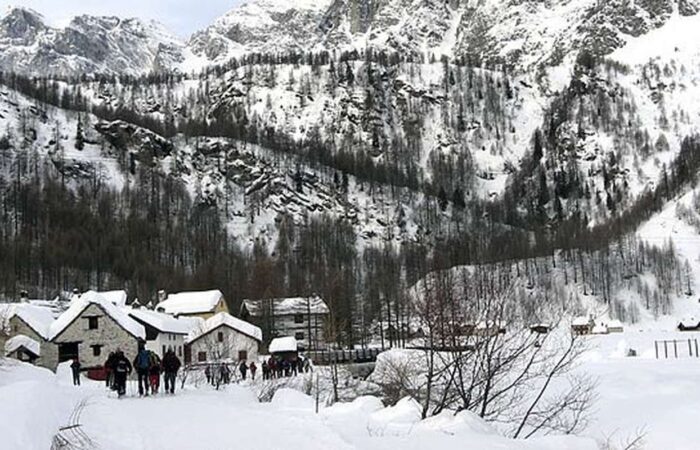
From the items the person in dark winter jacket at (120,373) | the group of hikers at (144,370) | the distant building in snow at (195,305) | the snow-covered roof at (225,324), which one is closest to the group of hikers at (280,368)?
the snow-covered roof at (225,324)

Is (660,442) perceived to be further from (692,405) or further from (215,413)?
(215,413)

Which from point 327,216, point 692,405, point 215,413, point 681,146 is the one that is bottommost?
point 692,405

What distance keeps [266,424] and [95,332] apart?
40.7 metres

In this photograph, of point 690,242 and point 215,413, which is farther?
point 690,242

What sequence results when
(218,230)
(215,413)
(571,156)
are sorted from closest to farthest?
(215,413)
(218,230)
(571,156)

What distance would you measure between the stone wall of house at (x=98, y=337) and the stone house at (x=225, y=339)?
12.0 m

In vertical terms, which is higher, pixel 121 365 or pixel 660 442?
pixel 121 365

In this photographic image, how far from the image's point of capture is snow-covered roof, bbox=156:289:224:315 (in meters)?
83.6

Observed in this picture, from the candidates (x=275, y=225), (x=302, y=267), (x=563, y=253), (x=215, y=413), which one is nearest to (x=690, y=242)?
(x=563, y=253)

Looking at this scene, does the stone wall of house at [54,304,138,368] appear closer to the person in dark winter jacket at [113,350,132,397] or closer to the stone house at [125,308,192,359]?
the stone house at [125,308,192,359]

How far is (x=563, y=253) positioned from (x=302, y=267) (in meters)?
47.8

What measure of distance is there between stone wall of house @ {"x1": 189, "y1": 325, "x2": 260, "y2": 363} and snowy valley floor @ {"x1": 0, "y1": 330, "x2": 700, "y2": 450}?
36.8 metres

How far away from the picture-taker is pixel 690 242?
136 m

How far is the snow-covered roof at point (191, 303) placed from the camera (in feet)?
274
